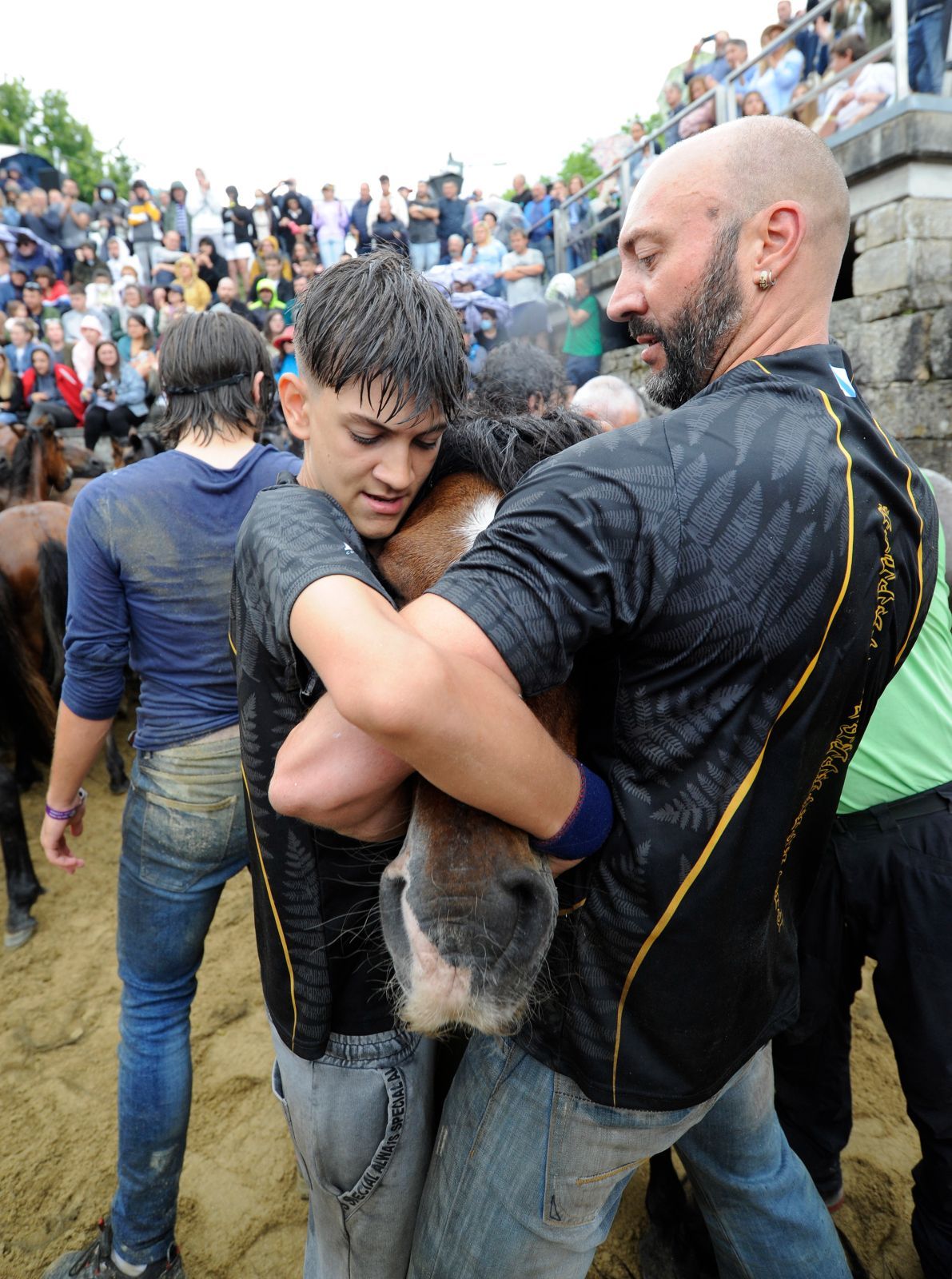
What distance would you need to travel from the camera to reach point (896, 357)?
6.29 metres

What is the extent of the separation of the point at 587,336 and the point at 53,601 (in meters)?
5.92

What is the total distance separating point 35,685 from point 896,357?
256 inches

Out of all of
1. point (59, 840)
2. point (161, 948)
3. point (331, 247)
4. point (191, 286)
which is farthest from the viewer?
point (331, 247)

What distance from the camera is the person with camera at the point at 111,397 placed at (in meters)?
9.58

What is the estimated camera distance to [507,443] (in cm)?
144

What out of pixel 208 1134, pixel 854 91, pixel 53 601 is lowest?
pixel 208 1134

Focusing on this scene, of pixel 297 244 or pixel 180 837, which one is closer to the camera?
pixel 180 837

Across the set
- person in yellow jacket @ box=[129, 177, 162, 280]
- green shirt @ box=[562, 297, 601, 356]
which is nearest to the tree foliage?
person in yellow jacket @ box=[129, 177, 162, 280]

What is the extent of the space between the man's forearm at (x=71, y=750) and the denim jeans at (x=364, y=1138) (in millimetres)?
1090

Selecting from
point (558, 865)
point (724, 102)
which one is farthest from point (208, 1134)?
point (724, 102)

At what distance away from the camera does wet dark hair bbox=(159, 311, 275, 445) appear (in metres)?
2.24

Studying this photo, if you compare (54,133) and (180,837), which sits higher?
(54,133)

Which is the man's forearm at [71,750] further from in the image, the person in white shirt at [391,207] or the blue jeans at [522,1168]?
the person in white shirt at [391,207]

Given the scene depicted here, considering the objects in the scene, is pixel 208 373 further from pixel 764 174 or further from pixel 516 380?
pixel 764 174
